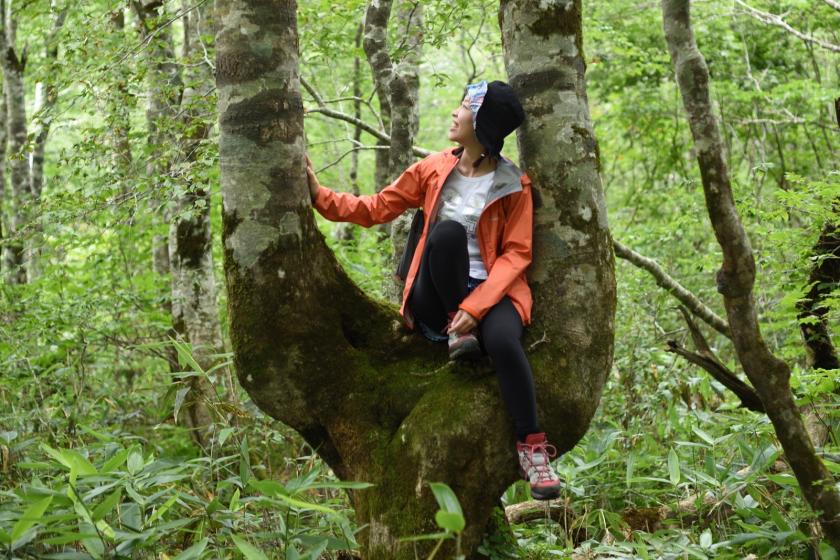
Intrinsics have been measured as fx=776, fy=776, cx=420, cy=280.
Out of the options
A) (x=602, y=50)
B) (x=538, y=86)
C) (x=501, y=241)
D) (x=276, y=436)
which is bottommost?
(x=276, y=436)

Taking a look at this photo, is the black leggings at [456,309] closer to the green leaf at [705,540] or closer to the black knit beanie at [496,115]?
the black knit beanie at [496,115]

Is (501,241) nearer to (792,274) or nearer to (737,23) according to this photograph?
(792,274)

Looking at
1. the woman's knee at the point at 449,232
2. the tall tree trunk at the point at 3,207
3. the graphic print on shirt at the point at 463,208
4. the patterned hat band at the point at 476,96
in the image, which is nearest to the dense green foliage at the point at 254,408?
the tall tree trunk at the point at 3,207

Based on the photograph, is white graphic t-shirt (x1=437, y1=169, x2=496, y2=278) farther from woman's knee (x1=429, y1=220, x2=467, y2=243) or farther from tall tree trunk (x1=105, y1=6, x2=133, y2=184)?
tall tree trunk (x1=105, y1=6, x2=133, y2=184)

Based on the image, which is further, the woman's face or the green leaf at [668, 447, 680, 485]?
the green leaf at [668, 447, 680, 485]

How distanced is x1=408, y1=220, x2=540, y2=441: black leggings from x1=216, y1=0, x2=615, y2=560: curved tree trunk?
128mm

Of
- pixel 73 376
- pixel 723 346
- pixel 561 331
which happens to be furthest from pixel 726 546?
pixel 723 346

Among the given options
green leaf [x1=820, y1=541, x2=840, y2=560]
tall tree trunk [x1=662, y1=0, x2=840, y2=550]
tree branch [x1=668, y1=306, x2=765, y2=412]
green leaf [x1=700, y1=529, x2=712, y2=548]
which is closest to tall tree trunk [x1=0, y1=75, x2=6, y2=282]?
tree branch [x1=668, y1=306, x2=765, y2=412]

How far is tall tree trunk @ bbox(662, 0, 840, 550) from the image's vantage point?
12.3 feet

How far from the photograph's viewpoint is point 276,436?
5219 millimetres

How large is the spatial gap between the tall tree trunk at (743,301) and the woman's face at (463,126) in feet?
3.54

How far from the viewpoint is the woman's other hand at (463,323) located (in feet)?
11.6

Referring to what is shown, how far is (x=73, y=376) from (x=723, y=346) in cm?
729

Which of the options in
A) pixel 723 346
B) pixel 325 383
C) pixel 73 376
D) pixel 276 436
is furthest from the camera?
pixel 723 346
